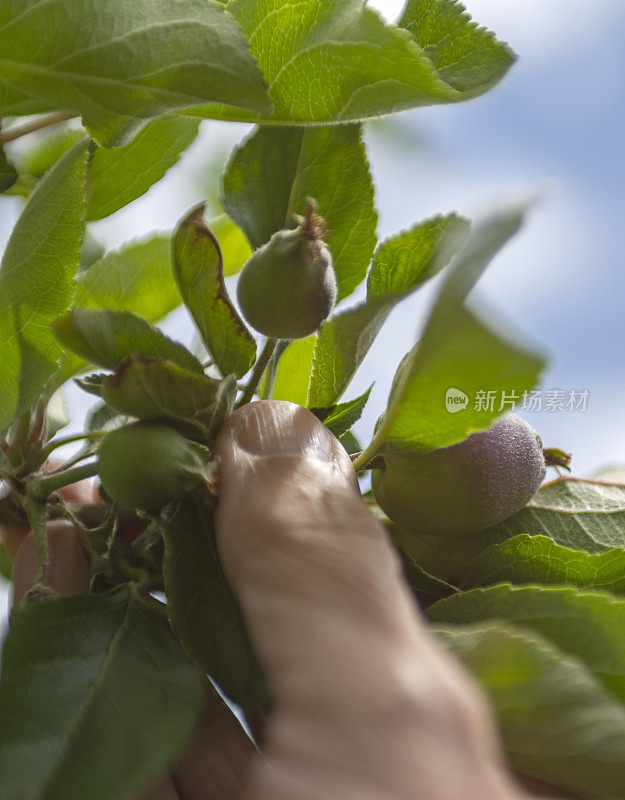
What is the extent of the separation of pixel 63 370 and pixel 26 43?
23 cm

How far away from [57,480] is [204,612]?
0.41 ft

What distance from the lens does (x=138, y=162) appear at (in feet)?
1.91

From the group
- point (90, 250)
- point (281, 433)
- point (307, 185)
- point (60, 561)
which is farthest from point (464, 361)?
point (90, 250)

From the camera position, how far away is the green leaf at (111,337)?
1.41ft

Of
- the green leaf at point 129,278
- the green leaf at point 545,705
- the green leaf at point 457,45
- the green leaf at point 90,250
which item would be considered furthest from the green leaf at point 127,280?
the green leaf at point 545,705

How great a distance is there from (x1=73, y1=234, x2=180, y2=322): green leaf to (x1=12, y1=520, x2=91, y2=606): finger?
5.9 inches

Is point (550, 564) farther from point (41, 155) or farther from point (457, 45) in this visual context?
point (41, 155)

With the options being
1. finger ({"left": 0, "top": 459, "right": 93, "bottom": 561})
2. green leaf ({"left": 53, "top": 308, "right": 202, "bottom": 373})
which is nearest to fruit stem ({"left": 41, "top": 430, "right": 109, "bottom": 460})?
finger ({"left": 0, "top": 459, "right": 93, "bottom": 561})

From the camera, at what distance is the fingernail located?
0.41m

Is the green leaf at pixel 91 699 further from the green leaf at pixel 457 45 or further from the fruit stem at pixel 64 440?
the green leaf at pixel 457 45

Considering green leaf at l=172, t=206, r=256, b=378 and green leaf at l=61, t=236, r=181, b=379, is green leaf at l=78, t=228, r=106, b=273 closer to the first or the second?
green leaf at l=61, t=236, r=181, b=379

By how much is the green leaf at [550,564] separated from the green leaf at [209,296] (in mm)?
178

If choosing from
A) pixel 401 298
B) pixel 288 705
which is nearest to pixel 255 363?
pixel 401 298

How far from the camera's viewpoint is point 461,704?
31 centimetres
